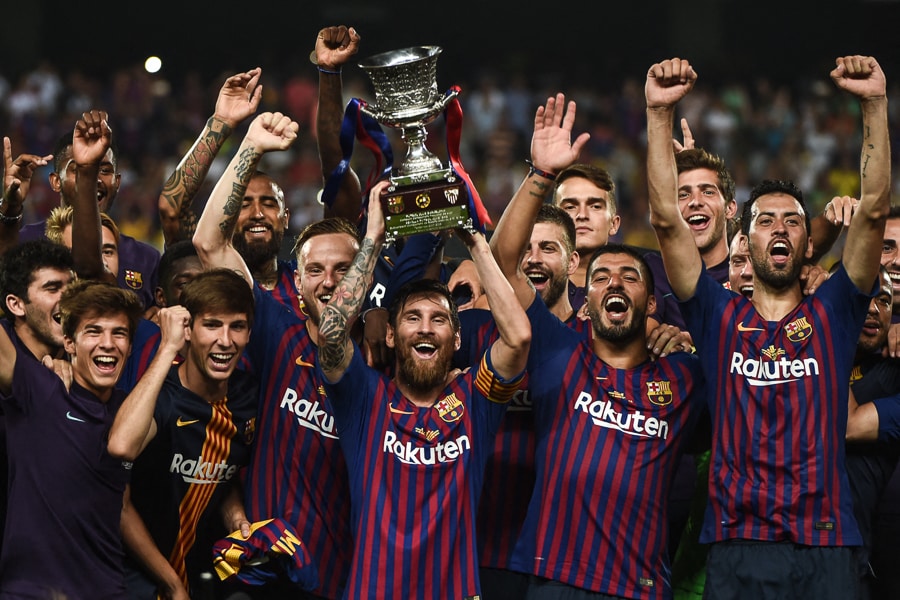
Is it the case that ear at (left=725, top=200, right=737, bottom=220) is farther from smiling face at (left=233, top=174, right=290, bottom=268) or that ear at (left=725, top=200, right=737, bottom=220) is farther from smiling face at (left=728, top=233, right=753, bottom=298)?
smiling face at (left=233, top=174, right=290, bottom=268)

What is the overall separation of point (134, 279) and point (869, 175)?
10.3 feet

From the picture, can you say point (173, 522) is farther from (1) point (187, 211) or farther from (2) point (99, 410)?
(1) point (187, 211)

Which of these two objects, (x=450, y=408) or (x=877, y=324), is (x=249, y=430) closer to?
(x=450, y=408)

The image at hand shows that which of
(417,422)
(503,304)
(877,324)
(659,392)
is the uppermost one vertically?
(877,324)

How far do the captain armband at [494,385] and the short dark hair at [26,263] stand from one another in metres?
1.63

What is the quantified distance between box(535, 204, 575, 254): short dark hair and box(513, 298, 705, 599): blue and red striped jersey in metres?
0.48

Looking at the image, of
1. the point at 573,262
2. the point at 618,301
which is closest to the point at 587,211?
the point at 573,262

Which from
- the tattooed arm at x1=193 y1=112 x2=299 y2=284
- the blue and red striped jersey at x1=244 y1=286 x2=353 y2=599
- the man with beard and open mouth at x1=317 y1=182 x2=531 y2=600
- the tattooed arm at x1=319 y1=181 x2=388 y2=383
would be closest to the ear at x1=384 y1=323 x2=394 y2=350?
the man with beard and open mouth at x1=317 y1=182 x2=531 y2=600

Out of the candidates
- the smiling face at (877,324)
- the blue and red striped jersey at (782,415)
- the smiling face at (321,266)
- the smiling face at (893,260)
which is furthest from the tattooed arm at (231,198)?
the smiling face at (893,260)

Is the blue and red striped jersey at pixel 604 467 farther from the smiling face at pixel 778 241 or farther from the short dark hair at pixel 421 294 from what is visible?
the smiling face at pixel 778 241

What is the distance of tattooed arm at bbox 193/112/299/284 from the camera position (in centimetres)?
480

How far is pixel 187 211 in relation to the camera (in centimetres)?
581

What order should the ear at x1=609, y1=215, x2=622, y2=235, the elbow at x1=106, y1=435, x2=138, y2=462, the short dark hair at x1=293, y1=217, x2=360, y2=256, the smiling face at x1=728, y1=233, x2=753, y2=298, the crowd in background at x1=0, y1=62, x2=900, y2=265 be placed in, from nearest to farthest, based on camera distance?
the elbow at x1=106, y1=435, x2=138, y2=462, the short dark hair at x1=293, y1=217, x2=360, y2=256, the smiling face at x1=728, y1=233, x2=753, y2=298, the ear at x1=609, y1=215, x2=622, y2=235, the crowd in background at x1=0, y1=62, x2=900, y2=265

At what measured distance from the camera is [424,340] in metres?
4.61
